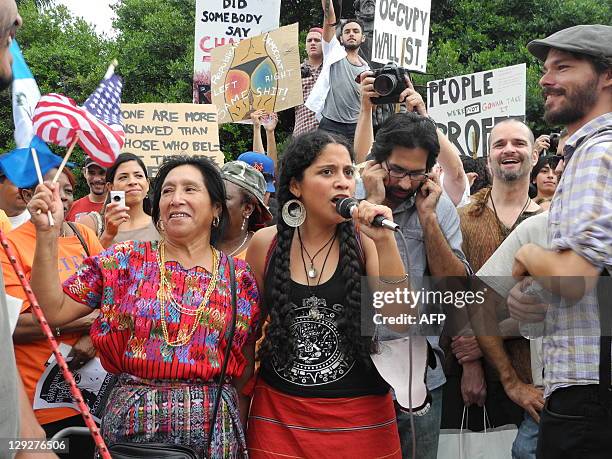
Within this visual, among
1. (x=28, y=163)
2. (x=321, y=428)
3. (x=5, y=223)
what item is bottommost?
(x=321, y=428)

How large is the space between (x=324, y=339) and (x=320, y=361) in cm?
8

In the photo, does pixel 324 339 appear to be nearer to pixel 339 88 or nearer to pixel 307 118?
pixel 339 88

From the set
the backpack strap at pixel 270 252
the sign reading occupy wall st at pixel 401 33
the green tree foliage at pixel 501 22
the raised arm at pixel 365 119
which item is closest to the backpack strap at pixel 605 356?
the backpack strap at pixel 270 252

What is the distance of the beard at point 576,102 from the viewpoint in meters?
2.65

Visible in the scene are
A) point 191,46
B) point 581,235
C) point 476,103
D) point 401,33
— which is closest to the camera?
point 581,235

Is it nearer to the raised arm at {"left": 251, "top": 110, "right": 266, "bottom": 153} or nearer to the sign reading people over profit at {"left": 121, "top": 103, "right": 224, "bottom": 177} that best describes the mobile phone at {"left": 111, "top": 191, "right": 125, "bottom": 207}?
the sign reading people over profit at {"left": 121, "top": 103, "right": 224, "bottom": 177}

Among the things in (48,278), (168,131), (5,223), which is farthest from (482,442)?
(168,131)

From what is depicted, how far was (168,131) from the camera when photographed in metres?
6.79

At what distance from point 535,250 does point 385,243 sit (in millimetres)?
583

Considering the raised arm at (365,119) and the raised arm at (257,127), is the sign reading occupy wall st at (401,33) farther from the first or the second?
the raised arm at (257,127)

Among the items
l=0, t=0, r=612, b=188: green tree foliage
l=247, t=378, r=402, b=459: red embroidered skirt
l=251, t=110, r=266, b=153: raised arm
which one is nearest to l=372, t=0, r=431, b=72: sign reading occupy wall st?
l=251, t=110, r=266, b=153: raised arm

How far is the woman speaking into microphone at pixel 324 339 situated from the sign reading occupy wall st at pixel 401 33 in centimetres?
310

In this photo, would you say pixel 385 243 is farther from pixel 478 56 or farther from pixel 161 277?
pixel 478 56

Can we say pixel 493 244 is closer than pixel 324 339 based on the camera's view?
No
